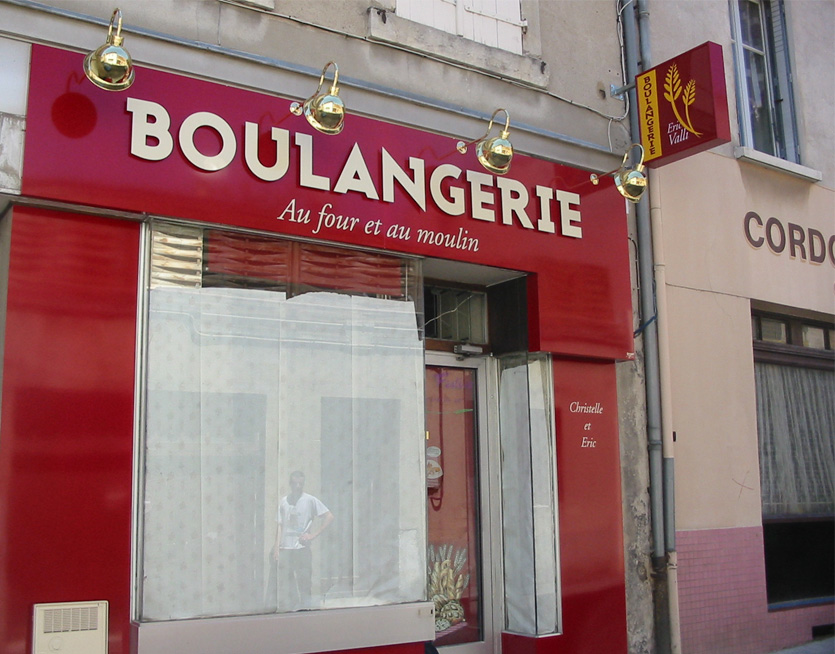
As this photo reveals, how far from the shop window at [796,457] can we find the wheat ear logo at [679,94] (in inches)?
102

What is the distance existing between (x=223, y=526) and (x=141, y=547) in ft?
1.68

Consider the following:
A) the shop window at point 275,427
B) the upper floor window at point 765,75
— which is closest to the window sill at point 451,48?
the shop window at point 275,427

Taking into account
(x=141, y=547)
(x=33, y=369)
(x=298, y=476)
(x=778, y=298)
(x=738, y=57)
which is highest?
(x=738, y=57)

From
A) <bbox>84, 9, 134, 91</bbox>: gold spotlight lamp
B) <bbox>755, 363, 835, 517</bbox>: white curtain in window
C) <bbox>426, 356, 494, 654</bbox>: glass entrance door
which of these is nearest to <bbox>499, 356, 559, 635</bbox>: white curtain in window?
<bbox>426, 356, 494, 654</bbox>: glass entrance door

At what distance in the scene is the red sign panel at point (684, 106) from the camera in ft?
24.2

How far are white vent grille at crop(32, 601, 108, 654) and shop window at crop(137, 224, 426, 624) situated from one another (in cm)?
26

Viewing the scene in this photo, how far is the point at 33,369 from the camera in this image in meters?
4.98

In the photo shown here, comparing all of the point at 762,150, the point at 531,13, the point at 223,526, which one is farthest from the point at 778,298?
the point at 223,526

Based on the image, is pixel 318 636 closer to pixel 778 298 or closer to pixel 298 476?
pixel 298 476

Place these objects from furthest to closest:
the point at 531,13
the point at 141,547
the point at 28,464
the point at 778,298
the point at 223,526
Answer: the point at 778,298, the point at 531,13, the point at 223,526, the point at 141,547, the point at 28,464

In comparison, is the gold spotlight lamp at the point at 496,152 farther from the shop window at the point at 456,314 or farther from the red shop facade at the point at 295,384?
the shop window at the point at 456,314

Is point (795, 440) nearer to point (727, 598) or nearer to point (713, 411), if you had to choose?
point (713, 411)

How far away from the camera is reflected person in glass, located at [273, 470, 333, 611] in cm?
576

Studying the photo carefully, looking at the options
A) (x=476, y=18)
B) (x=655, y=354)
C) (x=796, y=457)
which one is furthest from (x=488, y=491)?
(x=796, y=457)
